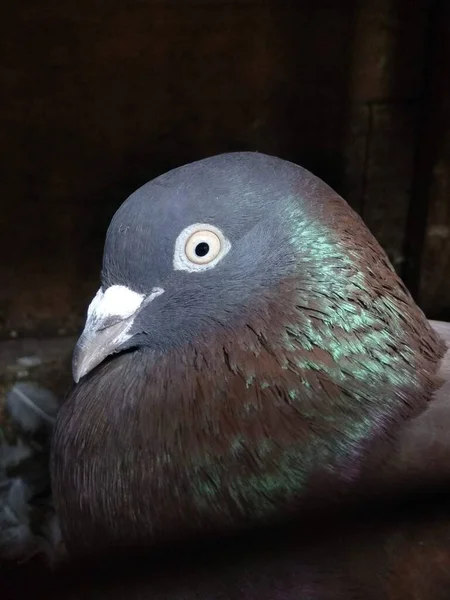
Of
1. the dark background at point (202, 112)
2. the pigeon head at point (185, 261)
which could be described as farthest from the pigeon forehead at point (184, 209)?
the dark background at point (202, 112)

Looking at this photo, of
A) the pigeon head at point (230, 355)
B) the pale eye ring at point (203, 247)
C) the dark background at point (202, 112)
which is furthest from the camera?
the dark background at point (202, 112)

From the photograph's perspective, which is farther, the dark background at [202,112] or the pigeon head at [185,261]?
the dark background at [202,112]

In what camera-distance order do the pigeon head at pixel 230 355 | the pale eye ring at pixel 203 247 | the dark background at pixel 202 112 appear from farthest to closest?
the dark background at pixel 202 112 < the pale eye ring at pixel 203 247 < the pigeon head at pixel 230 355

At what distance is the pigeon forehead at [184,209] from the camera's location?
4.50 feet

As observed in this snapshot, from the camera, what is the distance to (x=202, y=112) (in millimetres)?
2488

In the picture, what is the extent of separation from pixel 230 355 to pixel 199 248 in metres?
0.20

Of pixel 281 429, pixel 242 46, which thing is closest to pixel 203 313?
pixel 281 429

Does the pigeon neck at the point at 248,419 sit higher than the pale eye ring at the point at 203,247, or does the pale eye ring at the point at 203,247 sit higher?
the pale eye ring at the point at 203,247

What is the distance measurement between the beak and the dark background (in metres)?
1.20

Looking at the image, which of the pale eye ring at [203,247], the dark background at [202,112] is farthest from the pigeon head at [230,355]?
the dark background at [202,112]

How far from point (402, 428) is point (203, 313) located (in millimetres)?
398

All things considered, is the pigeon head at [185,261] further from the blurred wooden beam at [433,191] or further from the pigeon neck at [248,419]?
the blurred wooden beam at [433,191]

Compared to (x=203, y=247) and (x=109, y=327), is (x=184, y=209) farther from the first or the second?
(x=109, y=327)

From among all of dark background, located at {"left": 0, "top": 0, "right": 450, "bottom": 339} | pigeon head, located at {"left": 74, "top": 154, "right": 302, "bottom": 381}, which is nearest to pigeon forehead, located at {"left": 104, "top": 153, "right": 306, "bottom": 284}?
pigeon head, located at {"left": 74, "top": 154, "right": 302, "bottom": 381}
